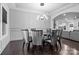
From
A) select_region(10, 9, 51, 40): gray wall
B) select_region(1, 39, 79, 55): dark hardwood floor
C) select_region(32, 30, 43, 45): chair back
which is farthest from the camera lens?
select_region(10, 9, 51, 40): gray wall

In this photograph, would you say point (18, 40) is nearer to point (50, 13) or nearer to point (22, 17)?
point (22, 17)

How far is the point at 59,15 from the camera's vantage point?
17.1 feet

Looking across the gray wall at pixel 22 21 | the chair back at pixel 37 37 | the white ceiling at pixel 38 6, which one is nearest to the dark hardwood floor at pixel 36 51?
the chair back at pixel 37 37

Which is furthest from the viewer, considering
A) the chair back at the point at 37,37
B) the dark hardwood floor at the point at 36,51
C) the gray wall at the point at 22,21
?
the gray wall at the point at 22,21

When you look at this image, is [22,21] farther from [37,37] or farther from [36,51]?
[36,51]

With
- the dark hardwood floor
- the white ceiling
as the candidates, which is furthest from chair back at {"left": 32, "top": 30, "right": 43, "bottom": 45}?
the white ceiling

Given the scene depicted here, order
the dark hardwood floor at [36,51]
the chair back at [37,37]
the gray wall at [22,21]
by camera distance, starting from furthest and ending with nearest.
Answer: the gray wall at [22,21] → the chair back at [37,37] → the dark hardwood floor at [36,51]

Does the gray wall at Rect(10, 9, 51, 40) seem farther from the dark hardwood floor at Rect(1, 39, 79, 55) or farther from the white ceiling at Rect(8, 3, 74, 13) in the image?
the dark hardwood floor at Rect(1, 39, 79, 55)

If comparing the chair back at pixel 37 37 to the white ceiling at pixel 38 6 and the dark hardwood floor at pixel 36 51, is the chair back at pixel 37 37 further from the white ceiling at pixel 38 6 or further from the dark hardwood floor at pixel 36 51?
the white ceiling at pixel 38 6

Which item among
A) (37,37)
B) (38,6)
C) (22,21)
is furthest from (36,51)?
(38,6)

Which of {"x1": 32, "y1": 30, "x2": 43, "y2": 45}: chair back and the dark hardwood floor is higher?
{"x1": 32, "y1": 30, "x2": 43, "y2": 45}: chair back

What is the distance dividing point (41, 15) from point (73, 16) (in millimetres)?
2487
